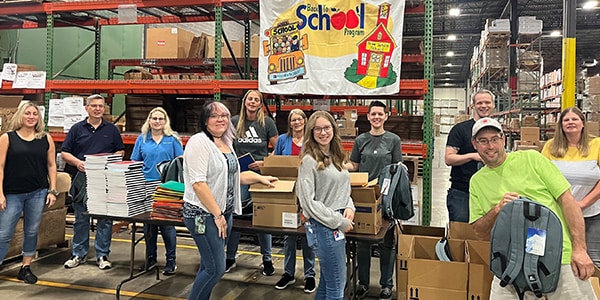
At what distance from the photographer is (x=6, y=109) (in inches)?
224

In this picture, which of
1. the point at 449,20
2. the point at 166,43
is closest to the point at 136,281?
the point at 166,43

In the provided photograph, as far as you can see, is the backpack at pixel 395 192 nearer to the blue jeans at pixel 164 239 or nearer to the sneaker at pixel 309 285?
the sneaker at pixel 309 285

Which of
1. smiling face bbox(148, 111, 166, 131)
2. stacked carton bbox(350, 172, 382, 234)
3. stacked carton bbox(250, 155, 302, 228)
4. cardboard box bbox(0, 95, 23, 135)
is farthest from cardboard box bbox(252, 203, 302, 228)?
cardboard box bbox(0, 95, 23, 135)

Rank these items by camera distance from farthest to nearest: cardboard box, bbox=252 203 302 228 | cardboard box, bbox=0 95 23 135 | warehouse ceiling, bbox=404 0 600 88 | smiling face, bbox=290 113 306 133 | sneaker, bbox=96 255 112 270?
warehouse ceiling, bbox=404 0 600 88, cardboard box, bbox=0 95 23 135, sneaker, bbox=96 255 112 270, smiling face, bbox=290 113 306 133, cardboard box, bbox=252 203 302 228

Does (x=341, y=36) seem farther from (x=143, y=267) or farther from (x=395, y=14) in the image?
(x=143, y=267)

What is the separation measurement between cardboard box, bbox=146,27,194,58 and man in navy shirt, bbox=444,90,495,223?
542 cm

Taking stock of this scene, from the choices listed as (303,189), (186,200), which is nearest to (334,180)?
(303,189)

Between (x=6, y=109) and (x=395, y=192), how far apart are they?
5.23 m

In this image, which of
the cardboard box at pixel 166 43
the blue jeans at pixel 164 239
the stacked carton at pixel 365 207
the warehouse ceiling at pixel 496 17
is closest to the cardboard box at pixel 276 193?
the stacked carton at pixel 365 207

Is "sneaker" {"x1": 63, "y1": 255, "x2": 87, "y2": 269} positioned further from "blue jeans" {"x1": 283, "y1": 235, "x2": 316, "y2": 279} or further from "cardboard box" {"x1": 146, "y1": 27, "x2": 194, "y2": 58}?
"cardboard box" {"x1": 146, "y1": 27, "x2": 194, "y2": 58}

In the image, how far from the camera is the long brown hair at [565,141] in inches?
124

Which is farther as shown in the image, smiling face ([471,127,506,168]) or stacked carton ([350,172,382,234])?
stacked carton ([350,172,382,234])

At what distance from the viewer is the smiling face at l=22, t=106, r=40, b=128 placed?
12.5 ft

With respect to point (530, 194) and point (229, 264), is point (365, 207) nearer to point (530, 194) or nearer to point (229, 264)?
point (530, 194)
